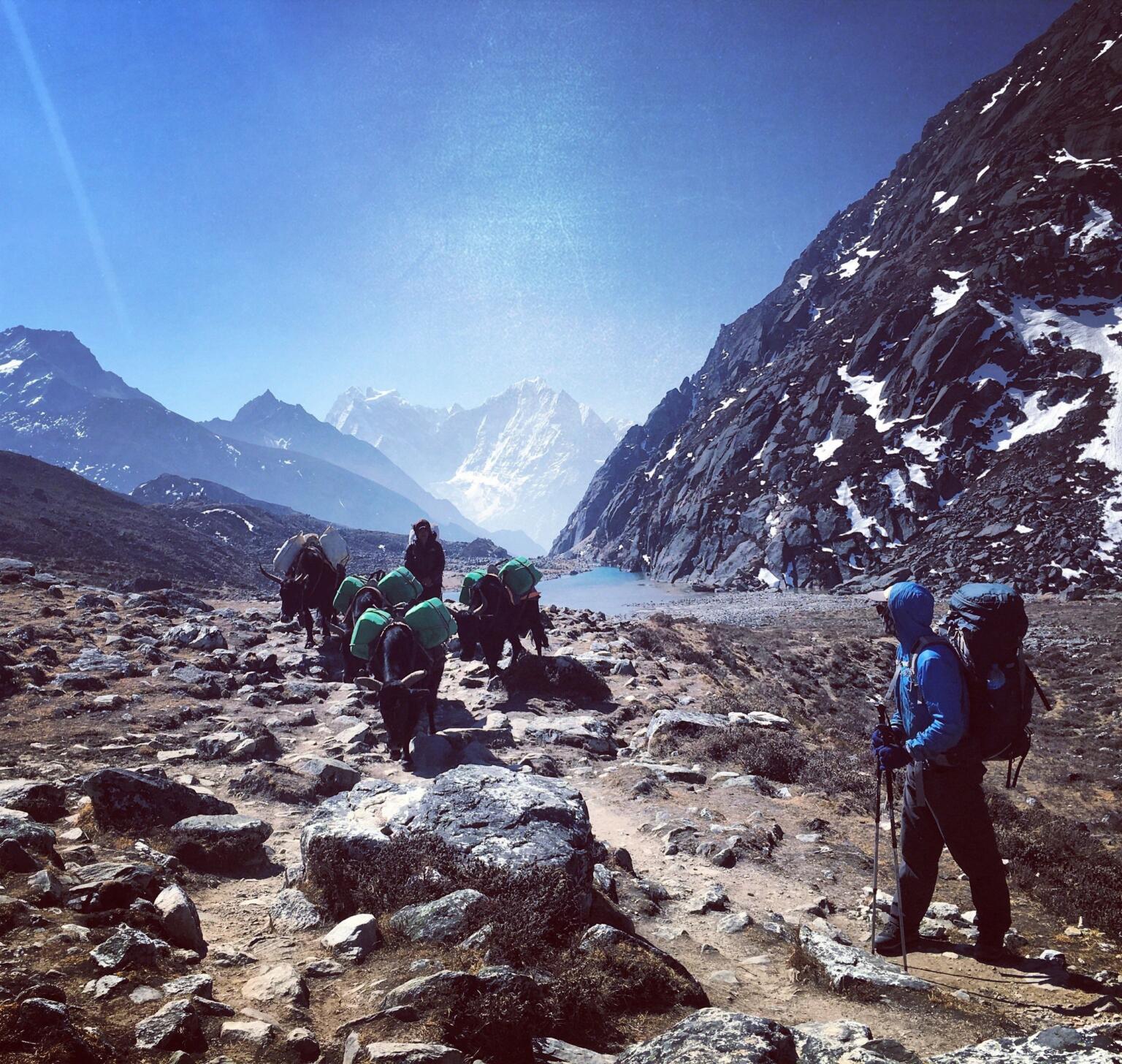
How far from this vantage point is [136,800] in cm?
521

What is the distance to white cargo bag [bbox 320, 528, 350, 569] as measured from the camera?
17.1 metres

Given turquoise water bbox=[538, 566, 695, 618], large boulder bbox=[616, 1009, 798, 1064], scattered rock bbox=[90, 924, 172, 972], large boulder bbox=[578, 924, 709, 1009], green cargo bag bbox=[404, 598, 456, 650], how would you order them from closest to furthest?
large boulder bbox=[616, 1009, 798, 1064], scattered rock bbox=[90, 924, 172, 972], large boulder bbox=[578, 924, 709, 1009], green cargo bag bbox=[404, 598, 456, 650], turquoise water bbox=[538, 566, 695, 618]

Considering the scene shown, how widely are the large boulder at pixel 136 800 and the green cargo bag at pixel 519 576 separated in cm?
889

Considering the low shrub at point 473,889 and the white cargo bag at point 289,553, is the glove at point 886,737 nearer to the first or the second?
the low shrub at point 473,889

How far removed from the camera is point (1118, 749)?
14.6m

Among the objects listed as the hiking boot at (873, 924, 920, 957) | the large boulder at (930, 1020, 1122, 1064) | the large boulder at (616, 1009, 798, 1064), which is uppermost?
the large boulder at (930, 1020, 1122, 1064)

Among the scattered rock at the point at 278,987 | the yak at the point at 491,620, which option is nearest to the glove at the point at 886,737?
the scattered rock at the point at 278,987

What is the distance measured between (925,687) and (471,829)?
10.8 ft

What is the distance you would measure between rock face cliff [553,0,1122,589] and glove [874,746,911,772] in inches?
1686

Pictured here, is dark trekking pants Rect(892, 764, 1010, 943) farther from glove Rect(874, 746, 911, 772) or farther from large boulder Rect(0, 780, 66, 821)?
large boulder Rect(0, 780, 66, 821)

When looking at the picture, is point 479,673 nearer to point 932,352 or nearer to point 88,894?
point 88,894

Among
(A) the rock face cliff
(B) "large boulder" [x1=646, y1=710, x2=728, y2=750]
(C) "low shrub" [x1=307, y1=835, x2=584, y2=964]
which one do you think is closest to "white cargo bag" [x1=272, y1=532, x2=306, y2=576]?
(B) "large boulder" [x1=646, y1=710, x2=728, y2=750]

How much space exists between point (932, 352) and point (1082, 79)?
5134cm

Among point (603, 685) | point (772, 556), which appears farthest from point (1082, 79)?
point (603, 685)
